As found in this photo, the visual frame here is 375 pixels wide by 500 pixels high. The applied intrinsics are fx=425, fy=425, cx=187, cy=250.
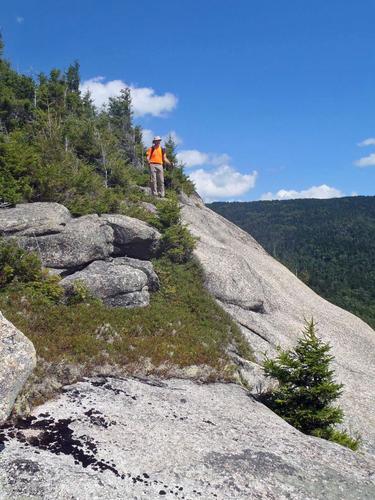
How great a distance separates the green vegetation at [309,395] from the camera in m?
11.5

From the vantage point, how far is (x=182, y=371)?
40.9ft

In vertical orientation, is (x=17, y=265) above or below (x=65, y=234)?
below

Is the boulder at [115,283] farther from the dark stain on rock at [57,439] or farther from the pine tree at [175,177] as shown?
the pine tree at [175,177]

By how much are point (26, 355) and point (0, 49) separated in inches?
1608

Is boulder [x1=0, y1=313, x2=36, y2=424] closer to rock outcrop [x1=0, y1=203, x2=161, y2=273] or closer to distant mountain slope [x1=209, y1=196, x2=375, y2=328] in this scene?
rock outcrop [x1=0, y1=203, x2=161, y2=273]

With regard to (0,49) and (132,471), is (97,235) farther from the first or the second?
(0,49)

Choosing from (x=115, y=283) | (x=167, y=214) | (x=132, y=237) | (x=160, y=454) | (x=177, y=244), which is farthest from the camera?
(x=167, y=214)

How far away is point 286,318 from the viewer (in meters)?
21.4

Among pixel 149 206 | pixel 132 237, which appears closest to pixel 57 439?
pixel 132 237

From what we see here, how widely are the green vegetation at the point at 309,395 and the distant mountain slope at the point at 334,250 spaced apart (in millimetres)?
58409

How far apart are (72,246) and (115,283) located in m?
2.55

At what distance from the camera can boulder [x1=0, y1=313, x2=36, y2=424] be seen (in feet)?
26.1

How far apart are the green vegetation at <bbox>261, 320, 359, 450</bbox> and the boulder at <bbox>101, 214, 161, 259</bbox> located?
8280 mm

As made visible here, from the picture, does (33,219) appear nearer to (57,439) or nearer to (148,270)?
(148,270)
